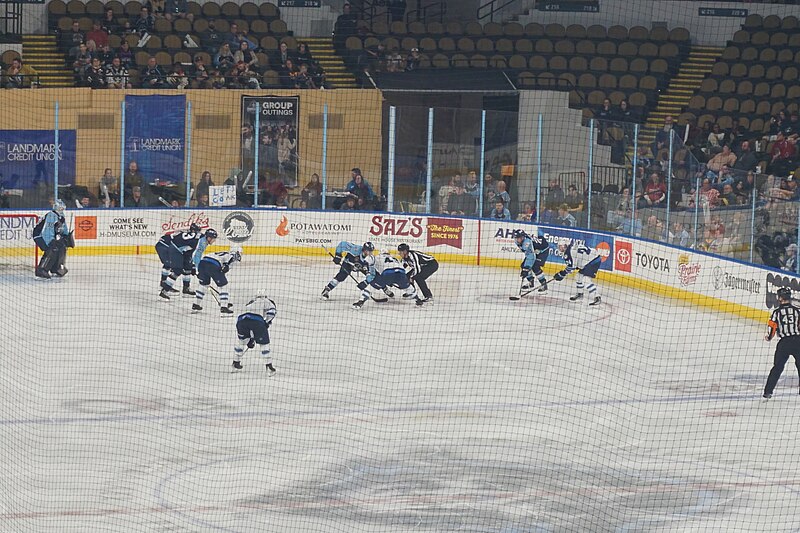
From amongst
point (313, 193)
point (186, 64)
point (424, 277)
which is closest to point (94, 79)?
point (186, 64)

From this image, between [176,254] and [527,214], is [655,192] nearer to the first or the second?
[527,214]

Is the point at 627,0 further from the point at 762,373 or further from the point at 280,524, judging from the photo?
the point at 280,524

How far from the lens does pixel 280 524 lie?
31.3 ft

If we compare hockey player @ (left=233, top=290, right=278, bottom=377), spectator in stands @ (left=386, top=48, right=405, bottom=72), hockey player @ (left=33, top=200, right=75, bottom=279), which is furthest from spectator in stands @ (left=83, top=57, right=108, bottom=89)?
hockey player @ (left=233, top=290, right=278, bottom=377)

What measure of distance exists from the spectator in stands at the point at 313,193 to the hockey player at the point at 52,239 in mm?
3878

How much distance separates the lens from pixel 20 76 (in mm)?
21297

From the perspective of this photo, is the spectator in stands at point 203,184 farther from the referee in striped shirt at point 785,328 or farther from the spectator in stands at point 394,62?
the referee in striped shirt at point 785,328

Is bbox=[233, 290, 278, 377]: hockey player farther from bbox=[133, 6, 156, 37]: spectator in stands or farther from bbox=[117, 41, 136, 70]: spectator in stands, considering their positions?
bbox=[133, 6, 156, 37]: spectator in stands

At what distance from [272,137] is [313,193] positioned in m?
1.06

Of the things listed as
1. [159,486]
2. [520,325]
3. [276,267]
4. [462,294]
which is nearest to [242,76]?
[276,267]

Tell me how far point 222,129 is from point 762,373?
9.80m

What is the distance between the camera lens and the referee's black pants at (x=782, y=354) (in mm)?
12961

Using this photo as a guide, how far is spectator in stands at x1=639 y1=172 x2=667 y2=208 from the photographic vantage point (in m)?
18.4

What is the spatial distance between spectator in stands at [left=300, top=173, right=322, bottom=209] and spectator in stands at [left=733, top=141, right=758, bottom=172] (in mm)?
6272
